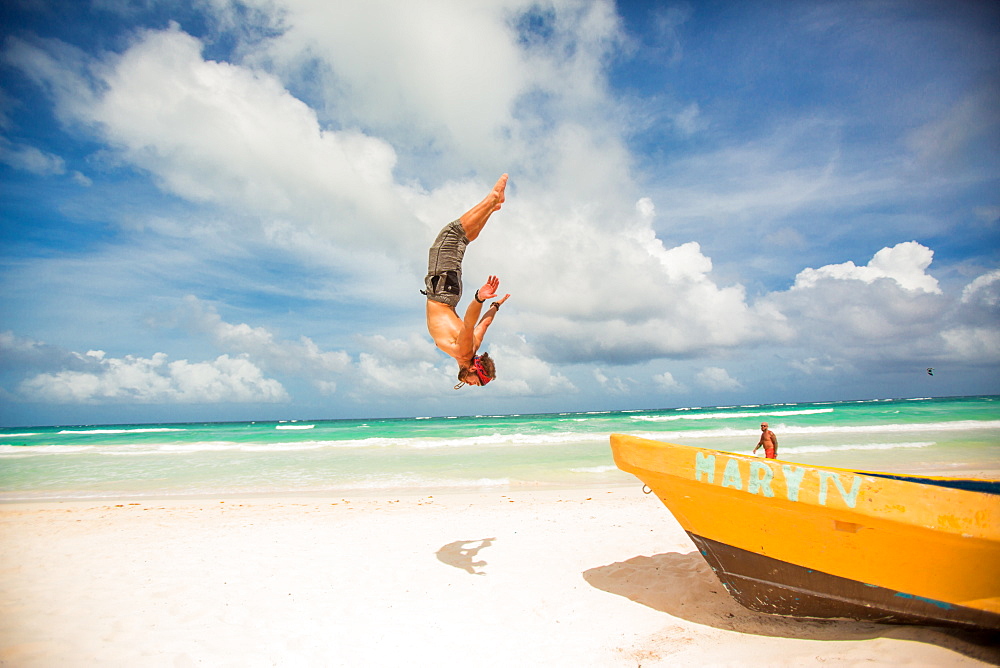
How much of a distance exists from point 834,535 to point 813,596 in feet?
2.25

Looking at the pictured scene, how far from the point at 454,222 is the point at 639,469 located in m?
3.12

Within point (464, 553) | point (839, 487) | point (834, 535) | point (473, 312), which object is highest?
point (473, 312)

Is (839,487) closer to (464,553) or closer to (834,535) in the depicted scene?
(834,535)

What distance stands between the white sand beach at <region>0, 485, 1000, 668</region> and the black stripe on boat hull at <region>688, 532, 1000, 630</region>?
114 mm

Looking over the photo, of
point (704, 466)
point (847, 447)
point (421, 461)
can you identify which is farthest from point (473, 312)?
point (847, 447)

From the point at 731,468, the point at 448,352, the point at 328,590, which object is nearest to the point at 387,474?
the point at 328,590

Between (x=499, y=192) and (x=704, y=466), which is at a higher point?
(x=499, y=192)

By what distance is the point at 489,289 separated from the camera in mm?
4434

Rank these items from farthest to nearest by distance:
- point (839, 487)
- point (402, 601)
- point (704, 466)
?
point (402, 601)
point (704, 466)
point (839, 487)

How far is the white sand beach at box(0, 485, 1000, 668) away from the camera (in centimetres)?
396

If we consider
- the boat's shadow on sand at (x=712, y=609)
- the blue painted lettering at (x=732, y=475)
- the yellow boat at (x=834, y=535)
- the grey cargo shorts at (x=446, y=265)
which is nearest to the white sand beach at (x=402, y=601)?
the boat's shadow on sand at (x=712, y=609)

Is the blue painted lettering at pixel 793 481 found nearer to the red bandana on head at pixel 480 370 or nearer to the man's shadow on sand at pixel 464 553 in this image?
the red bandana on head at pixel 480 370

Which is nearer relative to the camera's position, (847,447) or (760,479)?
(760,479)

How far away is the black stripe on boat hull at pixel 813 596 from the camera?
3766 millimetres
